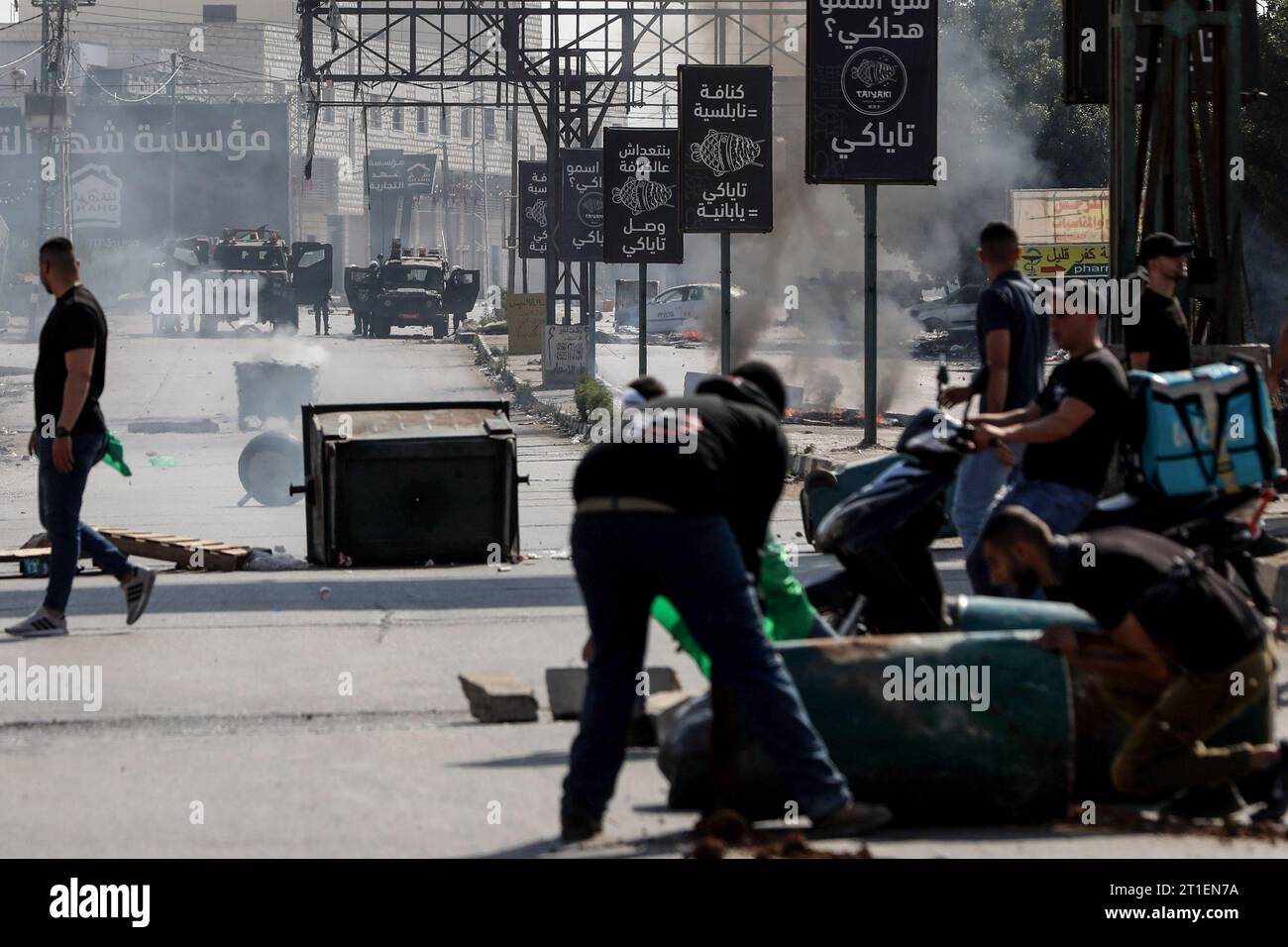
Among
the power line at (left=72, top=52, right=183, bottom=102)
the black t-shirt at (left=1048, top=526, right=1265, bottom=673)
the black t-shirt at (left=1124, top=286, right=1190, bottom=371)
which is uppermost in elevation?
the power line at (left=72, top=52, right=183, bottom=102)

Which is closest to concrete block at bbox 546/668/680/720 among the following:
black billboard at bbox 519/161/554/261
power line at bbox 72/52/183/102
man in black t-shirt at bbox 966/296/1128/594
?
man in black t-shirt at bbox 966/296/1128/594

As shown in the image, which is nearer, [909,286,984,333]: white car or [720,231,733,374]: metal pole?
[720,231,733,374]: metal pole

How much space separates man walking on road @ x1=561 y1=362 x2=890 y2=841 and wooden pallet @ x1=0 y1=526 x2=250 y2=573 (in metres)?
6.86

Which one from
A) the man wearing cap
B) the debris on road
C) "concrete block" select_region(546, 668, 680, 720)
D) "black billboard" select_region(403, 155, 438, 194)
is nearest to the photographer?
"concrete block" select_region(546, 668, 680, 720)

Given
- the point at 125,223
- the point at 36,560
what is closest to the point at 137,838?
the point at 36,560

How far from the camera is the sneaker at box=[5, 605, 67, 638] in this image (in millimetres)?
9039

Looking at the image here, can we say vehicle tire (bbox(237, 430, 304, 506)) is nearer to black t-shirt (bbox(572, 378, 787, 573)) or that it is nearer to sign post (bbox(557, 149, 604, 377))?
black t-shirt (bbox(572, 378, 787, 573))

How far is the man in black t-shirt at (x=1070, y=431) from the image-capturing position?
6.88m

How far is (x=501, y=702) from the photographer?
23.8 feet

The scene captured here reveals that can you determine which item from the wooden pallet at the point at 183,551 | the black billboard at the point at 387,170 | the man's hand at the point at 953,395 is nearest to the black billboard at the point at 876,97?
the wooden pallet at the point at 183,551

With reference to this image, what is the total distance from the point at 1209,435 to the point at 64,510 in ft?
16.6

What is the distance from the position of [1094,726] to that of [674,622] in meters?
1.29

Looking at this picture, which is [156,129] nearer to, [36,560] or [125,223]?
[125,223]

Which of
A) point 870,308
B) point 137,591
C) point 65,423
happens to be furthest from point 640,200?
point 65,423
